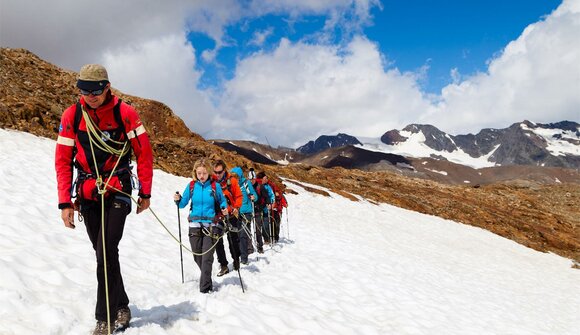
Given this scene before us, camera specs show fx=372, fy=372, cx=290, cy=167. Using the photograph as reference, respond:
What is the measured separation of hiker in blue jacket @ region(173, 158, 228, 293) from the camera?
8219 mm

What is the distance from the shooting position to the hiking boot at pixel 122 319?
524cm

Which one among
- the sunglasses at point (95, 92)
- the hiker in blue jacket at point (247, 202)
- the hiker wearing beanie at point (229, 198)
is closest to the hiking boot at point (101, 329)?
the sunglasses at point (95, 92)

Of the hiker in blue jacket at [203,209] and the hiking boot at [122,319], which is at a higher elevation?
the hiker in blue jacket at [203,209]

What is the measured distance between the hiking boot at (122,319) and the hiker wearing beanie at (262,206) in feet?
28.0

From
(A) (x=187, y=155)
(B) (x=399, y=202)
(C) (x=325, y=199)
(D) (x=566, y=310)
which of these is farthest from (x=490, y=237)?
(A) (x=187, y=155)

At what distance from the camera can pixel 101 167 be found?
4.95 metres

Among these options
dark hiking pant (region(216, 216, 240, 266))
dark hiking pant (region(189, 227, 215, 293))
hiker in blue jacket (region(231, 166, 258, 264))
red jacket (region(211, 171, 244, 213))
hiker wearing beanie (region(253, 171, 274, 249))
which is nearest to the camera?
dark hiking pant (region(189, 227, 215, 293))

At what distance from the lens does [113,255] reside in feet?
16.4

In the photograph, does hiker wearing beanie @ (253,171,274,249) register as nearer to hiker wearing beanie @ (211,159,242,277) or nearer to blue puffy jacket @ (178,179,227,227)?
hiker wearing beanie @ (211,159,242,277)

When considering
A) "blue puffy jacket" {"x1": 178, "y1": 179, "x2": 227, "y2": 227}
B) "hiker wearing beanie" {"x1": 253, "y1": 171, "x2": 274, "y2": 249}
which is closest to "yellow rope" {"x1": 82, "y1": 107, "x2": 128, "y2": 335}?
"blue puffy jacket" {"x1": 178, "y1": 179, "x2": 227, "y2": 227}

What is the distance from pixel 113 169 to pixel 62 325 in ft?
7.78

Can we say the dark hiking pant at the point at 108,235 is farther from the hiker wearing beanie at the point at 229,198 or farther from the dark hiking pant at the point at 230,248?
the hiker wearing beanie at the point at 229,198

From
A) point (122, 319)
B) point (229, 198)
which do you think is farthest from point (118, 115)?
point (229, 198)

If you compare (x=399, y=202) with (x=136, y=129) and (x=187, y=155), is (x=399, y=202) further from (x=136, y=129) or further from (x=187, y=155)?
(x=136, y=129)
